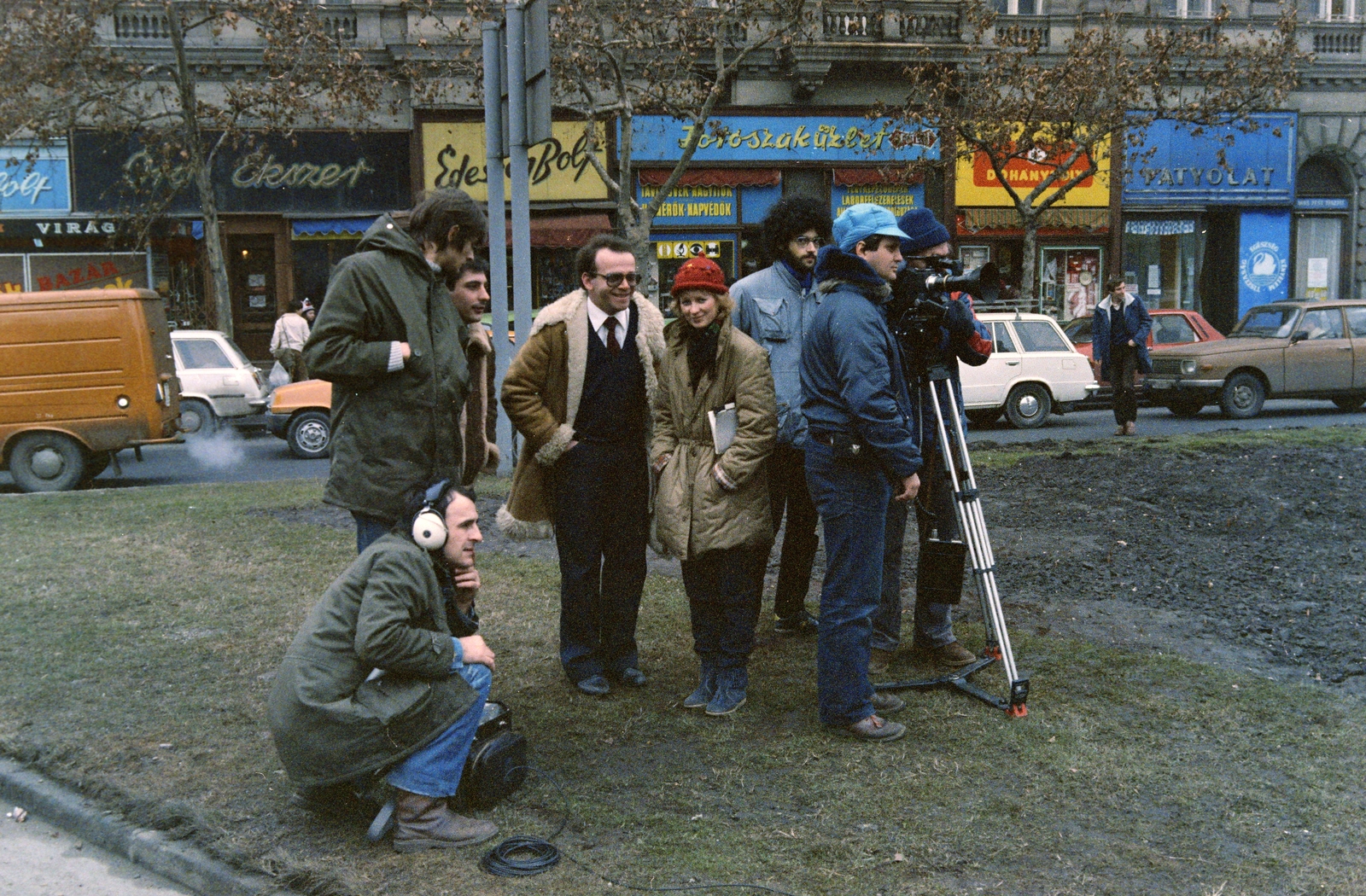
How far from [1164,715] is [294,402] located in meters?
13.1

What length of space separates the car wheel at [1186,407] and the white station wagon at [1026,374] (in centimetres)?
175

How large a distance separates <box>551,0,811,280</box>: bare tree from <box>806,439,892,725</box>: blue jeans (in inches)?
517

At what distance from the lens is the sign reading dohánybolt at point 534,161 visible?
2498 centimetres

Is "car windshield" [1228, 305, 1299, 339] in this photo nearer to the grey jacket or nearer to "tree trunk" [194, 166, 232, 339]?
the grey jacket

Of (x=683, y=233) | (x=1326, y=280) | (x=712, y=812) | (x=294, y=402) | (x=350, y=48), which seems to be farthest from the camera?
(x=1326, y=280)

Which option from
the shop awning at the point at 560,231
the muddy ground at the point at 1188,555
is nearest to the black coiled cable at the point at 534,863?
the muddy ground at the point at 1188,555

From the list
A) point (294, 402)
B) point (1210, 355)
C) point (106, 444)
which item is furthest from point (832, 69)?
point (106, 444)

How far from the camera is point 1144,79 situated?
23.0m

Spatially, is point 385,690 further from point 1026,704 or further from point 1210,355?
point 1210,355

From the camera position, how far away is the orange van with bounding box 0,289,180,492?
42.6ft

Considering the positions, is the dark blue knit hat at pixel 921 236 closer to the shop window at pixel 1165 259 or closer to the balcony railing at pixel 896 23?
the balcony railing at pixel 896 23

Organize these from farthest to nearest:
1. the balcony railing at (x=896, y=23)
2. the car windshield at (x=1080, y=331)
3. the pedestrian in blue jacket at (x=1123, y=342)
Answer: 1. the balcony railing at (x=896, y=23)
2. the car windshield at (x=1080, y=331)
3. the pedestrian in blue jacket at (x=1123, y=342)

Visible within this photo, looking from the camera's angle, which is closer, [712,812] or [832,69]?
[712,812]

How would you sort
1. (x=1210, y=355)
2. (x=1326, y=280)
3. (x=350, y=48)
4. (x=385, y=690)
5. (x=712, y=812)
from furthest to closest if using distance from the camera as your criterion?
(x=1326, y=280), (x=350, y=48), (x=1210, y=355), (x=712, y=812), (x=385, y=690)
